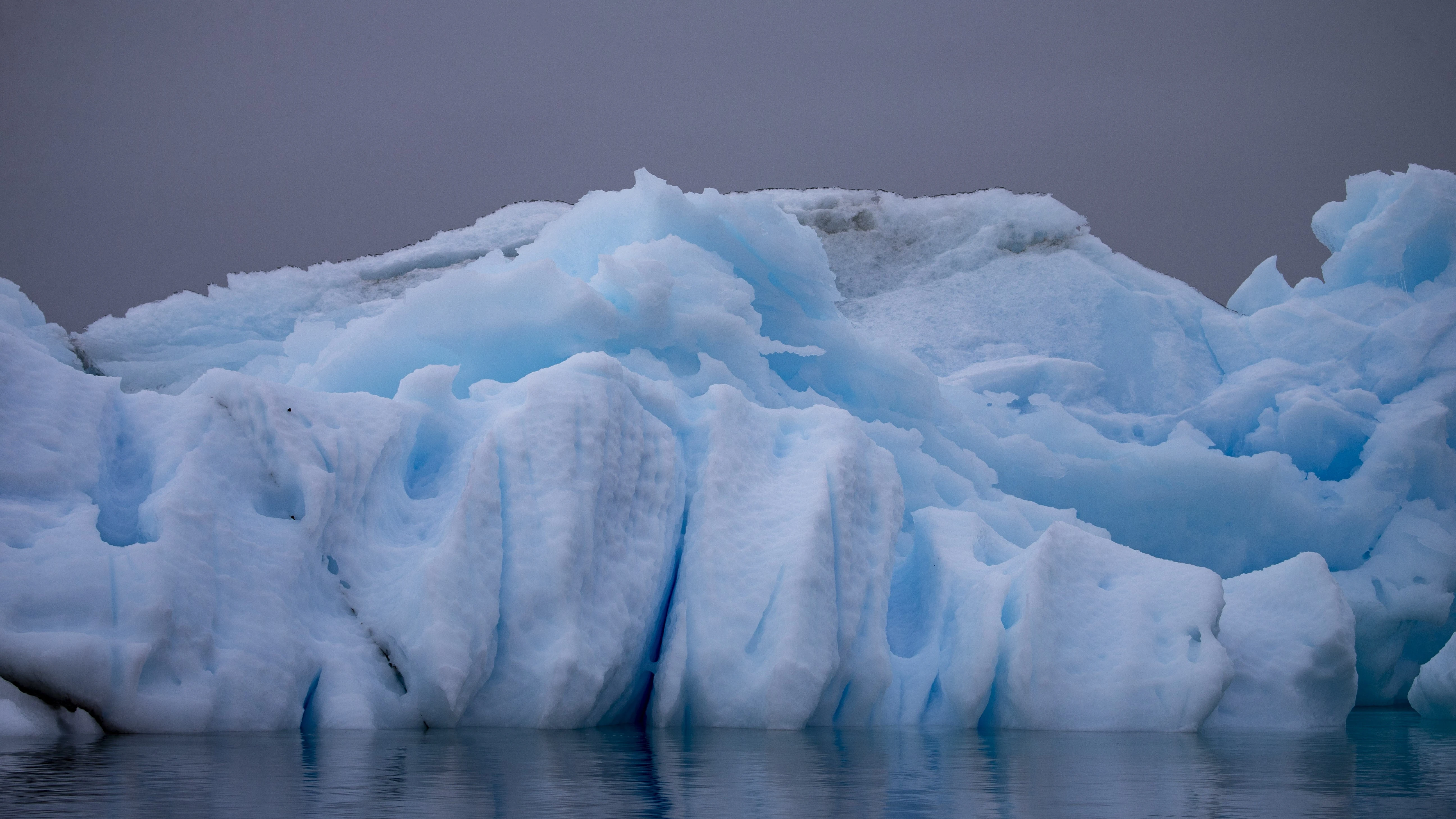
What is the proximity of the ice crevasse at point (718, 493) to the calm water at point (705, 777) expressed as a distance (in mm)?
709

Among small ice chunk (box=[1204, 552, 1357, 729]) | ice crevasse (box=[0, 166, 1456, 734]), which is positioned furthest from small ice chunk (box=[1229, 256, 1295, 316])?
small ice chunk (box=[1204, 552, 1357, 729])

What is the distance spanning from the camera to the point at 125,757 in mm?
5199

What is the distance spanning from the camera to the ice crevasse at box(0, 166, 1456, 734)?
7223 mm

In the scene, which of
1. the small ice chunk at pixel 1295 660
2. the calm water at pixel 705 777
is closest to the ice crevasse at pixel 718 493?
the small ice chunk at pixel 1295 660

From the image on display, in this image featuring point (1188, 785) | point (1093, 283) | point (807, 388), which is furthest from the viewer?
point (1093, 283)

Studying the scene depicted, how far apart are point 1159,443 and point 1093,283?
224 centimetres

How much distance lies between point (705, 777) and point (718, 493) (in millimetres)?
4082

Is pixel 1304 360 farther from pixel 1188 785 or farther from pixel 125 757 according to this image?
pixel 125 757

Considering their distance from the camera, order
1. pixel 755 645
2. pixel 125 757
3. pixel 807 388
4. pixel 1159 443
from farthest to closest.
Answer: pixel 1159 443 → pixel 807 388 → pixel 755 645 → pixel 125 757

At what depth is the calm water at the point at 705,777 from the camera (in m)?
3.84

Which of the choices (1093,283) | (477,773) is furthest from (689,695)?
(1093,283)

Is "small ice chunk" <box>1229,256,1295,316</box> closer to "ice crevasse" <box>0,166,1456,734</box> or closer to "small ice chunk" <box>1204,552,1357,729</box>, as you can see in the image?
"ice crevasse" <box>0,166,1456,734</box>

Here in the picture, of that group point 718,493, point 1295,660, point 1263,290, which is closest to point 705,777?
point 718,493

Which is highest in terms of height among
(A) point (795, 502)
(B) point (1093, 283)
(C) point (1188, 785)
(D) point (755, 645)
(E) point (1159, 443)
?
(B) point (1093, 283)
